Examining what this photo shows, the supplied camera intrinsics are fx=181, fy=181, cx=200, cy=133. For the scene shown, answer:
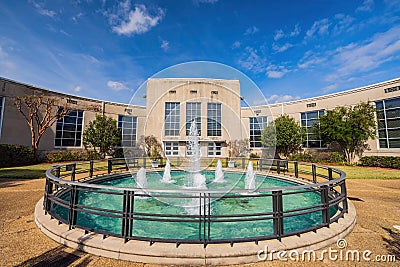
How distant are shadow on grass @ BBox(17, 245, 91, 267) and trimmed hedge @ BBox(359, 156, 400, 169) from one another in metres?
24.0

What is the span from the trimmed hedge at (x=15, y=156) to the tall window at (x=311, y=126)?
3131 cm

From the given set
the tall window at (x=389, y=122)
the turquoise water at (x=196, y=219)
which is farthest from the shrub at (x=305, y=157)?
the turquoise water at (x=196, y=219)

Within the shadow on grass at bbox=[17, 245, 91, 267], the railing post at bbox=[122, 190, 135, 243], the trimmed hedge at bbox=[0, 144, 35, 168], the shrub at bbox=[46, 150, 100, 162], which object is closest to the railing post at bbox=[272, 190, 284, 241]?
the railing post at bbox=[122, 190, 135, 243]

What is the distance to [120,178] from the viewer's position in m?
11.2

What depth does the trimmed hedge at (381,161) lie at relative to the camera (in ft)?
54.5

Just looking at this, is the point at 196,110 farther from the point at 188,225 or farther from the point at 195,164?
the point at 188,225

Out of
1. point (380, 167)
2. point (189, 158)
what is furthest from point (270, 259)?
point (380, 167)

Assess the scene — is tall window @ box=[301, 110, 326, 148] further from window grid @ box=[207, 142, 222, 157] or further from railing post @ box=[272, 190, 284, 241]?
railing post @ box=[272, 190, 284, 241]

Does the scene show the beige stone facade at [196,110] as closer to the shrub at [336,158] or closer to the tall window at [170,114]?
the tall window at [170,114]

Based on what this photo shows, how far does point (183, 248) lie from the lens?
10.0 ft

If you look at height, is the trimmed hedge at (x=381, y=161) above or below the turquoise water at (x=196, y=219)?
above

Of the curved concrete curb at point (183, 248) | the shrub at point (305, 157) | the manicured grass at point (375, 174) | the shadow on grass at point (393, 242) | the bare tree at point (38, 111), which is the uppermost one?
the bare tree at point (38, 111)

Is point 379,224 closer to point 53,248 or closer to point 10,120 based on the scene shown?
point 53,248

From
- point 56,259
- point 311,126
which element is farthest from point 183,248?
point 311,126
